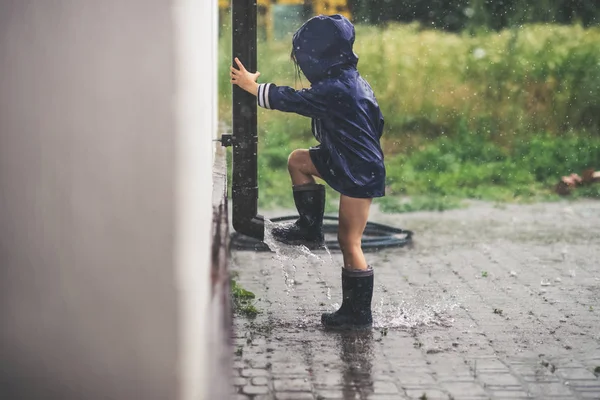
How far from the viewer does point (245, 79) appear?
485 centimetres

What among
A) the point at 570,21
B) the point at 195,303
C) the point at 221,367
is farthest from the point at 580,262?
the point at 570,21

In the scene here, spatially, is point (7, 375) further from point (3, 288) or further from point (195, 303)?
point (195, 303)

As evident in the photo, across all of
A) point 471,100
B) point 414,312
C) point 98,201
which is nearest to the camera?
point 98,201

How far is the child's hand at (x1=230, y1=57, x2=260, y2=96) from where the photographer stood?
484 cm

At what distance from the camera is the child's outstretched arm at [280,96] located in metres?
4.84

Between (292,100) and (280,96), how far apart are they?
8 cm

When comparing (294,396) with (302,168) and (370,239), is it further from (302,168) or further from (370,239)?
(370,239)

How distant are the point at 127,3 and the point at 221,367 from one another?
181cm

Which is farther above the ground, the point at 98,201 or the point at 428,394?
the point at 98,201

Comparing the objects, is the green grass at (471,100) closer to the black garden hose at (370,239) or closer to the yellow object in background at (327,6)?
the yellow object in background at (327,6)

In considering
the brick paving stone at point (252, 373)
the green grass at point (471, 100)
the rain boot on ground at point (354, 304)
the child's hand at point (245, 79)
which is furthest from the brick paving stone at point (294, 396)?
the green grass at point (471, 100)

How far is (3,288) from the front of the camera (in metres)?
2.86

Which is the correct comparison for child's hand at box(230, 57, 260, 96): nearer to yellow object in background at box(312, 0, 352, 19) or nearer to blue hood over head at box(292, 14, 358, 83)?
blue hood over head at box(292, 14, 358, 83)

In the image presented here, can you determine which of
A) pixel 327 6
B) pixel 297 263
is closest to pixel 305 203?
pixel 297 263
